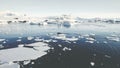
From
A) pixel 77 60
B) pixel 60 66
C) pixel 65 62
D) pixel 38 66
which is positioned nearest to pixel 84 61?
pixel 77 60

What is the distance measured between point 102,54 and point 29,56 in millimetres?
6231

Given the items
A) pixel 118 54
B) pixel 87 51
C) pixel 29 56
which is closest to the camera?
pixel 29 56

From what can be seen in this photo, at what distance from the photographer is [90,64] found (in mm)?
11812

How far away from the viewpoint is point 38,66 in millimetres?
11125

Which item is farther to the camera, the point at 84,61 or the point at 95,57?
the point at 95,57

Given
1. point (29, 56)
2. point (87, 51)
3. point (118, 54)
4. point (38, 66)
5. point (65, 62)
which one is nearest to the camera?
point (38, 66)

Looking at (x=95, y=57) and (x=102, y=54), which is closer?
(x=95, y=57)

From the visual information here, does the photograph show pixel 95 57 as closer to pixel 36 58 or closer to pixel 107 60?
pixel 107 60

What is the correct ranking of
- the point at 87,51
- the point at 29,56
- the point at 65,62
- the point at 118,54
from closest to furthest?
the point at 65,62 → the point at 29,56 → the point at 118,54 → the point at 87,51

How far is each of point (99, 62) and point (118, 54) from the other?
3072mm

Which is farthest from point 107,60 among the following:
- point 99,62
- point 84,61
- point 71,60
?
point 71,60

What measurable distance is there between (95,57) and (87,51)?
1.99 m

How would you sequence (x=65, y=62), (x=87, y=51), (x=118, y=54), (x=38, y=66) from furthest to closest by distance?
(x=87, y=51)
(x=118, y=54)
(x=65, y=62)
(x=38, y=66)

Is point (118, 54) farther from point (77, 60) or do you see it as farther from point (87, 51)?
point (77, 60)
